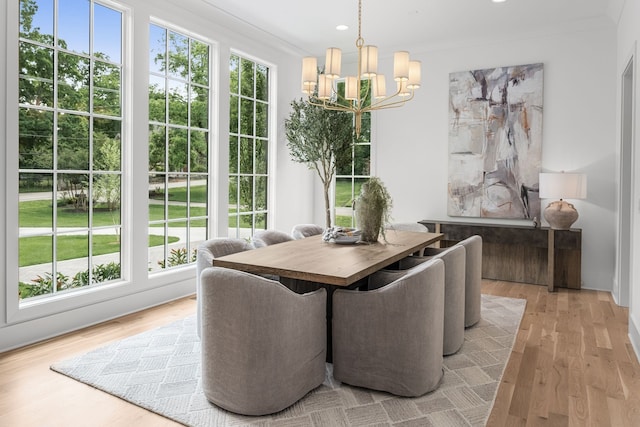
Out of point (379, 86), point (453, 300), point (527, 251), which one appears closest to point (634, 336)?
point (453, 300)

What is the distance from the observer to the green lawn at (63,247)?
3.39 metres

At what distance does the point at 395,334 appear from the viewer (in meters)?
2.48

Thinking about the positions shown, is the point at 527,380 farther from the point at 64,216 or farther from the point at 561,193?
the point at 64,216

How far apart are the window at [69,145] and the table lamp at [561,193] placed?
14.0 ft

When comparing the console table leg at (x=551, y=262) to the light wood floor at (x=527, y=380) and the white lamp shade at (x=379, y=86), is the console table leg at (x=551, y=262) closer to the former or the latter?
the light wood floor at (x=527, y=380)

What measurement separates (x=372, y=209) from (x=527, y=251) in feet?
9.50

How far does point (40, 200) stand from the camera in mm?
3461

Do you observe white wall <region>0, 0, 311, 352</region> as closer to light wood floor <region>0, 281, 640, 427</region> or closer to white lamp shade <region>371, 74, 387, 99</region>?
light wood floor <region>0, 281, 640, 427</region>

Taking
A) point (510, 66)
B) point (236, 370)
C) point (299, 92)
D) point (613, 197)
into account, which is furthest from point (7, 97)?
point (613, 197)

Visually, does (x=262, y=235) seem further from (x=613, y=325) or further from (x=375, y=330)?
(x=613, y=325)

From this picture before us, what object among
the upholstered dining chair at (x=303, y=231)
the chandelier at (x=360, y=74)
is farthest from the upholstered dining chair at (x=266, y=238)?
the chandelier at (x=360, y=74)

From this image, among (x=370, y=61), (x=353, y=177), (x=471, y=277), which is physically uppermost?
(x=370, y=61)

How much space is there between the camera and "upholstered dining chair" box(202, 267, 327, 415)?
2238 millimetres

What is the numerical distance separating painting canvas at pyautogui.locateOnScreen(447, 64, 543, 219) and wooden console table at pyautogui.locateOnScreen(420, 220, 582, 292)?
341mm
